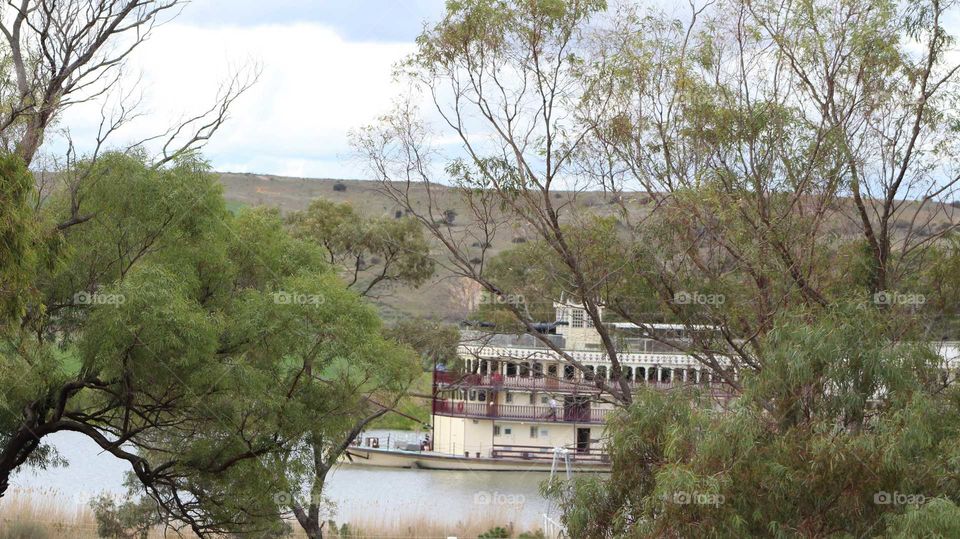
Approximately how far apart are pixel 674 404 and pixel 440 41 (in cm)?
581

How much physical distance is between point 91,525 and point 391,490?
907cm

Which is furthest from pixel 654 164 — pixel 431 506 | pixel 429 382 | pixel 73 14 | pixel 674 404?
pixel 429 382

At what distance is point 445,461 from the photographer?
92.5 feet

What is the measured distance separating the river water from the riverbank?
11cm

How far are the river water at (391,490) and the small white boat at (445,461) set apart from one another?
230 millimetres

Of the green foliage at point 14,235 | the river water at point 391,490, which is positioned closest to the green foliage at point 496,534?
the river water at point 391,490

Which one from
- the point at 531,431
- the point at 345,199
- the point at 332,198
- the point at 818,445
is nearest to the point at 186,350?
the point at 818,445

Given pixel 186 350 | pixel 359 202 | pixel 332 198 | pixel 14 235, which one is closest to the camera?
pixel 14 235

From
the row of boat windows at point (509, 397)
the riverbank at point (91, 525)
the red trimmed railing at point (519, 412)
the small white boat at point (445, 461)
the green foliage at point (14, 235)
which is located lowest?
the small white boat at point (445, 461)

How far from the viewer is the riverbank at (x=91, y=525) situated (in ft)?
51.8

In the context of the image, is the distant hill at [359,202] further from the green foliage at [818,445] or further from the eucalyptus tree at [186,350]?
the green foliage at [818,445]

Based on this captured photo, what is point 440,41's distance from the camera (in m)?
12.7

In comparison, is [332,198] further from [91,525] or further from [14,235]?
[14,235]

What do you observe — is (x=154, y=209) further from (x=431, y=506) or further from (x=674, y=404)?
(x=431, y=506)
